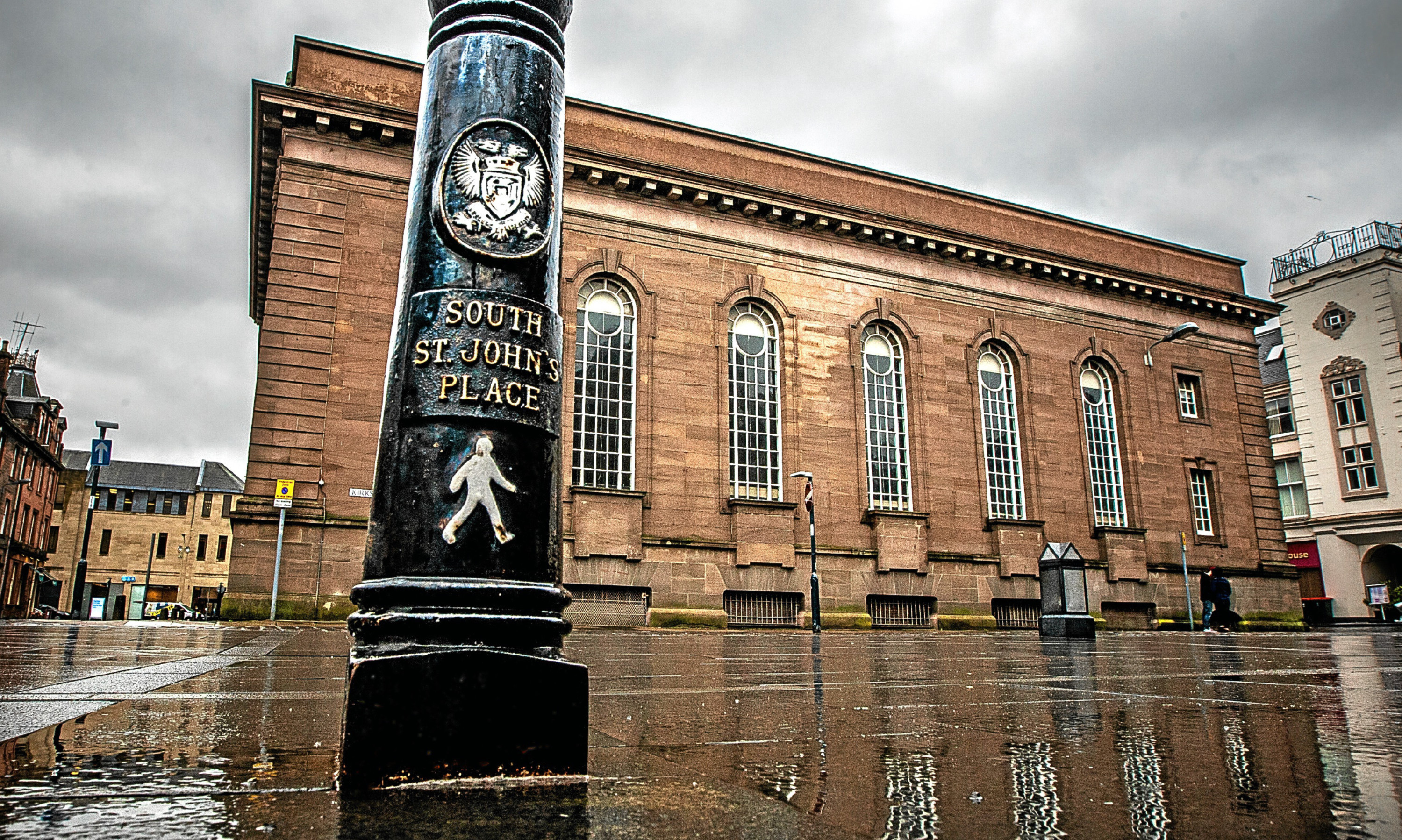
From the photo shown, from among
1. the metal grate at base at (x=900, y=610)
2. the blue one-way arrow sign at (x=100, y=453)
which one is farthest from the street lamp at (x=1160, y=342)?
the blue one-way arrow sign at (x=100, y=453)

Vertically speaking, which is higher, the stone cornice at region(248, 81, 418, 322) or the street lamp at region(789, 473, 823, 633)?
the stone cornice at region(248, 81, 418, 322)

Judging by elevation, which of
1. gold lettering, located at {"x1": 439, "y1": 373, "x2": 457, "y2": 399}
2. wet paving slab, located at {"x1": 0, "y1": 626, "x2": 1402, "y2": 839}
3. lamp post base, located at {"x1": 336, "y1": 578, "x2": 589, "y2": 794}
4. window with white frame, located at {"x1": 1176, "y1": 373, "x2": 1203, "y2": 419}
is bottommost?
wet paving slab, located at {"x1": 0, "y1": 626, "x2": 1402, "y2": 839}

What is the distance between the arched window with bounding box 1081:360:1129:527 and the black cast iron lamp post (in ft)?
42.6

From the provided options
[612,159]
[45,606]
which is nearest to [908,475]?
[612,159]

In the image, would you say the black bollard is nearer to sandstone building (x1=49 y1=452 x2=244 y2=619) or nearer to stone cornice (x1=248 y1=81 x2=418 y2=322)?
stone cornice (x1=248 y1=81 x2=418 y2=322)

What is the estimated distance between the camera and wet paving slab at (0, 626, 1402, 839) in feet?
4.70

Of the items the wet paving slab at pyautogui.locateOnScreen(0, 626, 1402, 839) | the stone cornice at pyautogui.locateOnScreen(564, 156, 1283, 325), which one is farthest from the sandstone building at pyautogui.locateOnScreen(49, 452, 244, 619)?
the wet paving slab at pyautogui.locateOnScreen(0, 626, 1402, 839)

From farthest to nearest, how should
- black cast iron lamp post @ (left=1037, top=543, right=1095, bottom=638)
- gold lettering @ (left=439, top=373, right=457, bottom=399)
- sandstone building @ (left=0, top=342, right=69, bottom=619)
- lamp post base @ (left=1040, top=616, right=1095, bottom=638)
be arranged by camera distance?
A: sandstone building @ (left=0, top=342, right=69, bottom=619) < black cast iron lamp post @ (left=1037, top=543, right=1095, bottom=638) < lamp post base @ (left=1040, top=616, right=1095, bottom=638) < gold lettering @ (left=439, top=373, right=457, bottom=399)

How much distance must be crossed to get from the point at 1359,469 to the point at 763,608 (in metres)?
34.1

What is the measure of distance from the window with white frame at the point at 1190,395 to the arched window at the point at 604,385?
19.8m

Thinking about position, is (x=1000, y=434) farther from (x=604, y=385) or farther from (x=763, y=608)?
(x=604, y=385)

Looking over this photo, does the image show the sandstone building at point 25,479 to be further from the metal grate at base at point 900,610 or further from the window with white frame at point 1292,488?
the window with white frame at point 1292,488

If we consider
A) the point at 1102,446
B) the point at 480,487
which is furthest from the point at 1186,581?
the point at 480,487

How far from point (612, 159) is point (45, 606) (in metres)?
59.2
